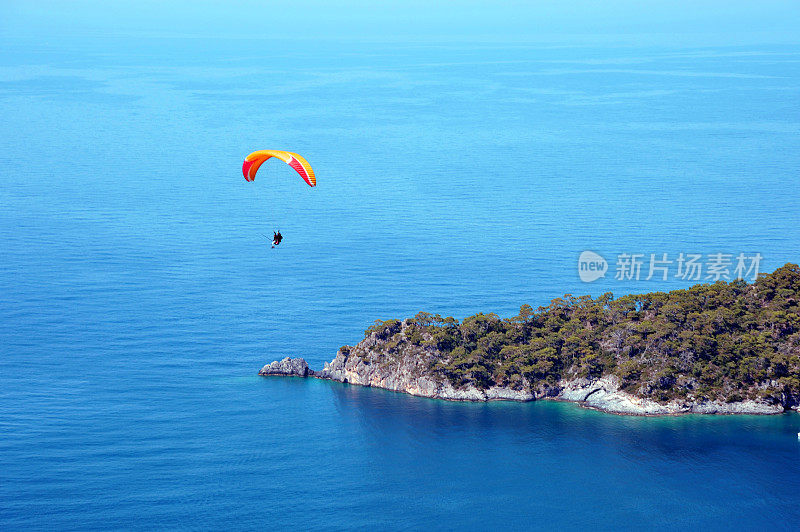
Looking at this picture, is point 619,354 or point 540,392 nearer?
point 619,354

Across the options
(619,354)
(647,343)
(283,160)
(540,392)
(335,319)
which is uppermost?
(283,160)

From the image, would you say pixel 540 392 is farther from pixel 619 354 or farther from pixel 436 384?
pixel 436 384

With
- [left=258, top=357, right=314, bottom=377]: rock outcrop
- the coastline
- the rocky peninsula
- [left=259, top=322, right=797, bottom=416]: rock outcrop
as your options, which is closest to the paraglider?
[left=259, top=322, right=797, bottom=416]: rock outcrop

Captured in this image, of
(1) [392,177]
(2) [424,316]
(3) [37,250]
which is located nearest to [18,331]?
(3) [37,250]

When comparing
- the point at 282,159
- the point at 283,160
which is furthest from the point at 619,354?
the point at 282,159

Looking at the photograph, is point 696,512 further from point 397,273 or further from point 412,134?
point 412,134

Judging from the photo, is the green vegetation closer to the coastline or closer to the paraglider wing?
the coastline

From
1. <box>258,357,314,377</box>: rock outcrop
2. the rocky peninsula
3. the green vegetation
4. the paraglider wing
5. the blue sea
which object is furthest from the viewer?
<box>258,357,314,377</box>: rock outcrop
